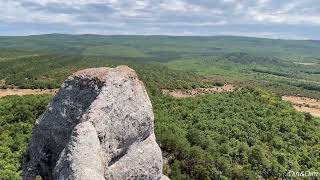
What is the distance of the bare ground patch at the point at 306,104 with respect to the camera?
9820cm

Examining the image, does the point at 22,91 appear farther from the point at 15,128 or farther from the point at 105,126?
the point at 105,126

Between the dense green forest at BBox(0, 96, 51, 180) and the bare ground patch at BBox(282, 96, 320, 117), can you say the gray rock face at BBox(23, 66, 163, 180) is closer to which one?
the dense green forest at BBox(0, 96, 51, 180)

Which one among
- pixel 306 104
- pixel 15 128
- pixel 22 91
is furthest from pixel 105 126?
pixel 306 104

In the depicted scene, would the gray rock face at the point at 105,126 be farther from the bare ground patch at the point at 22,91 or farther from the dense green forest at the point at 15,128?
the bare ground patch at the point at 22,91

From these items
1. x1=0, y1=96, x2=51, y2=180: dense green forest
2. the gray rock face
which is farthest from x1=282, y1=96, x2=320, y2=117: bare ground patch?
the gray rock face

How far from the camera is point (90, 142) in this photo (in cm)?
1398

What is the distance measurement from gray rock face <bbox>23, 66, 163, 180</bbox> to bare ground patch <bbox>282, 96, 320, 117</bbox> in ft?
269

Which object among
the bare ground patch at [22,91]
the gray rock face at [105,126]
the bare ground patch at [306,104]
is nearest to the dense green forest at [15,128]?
the bare ground patch at [22,91]

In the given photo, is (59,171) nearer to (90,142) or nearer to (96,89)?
(90,142)

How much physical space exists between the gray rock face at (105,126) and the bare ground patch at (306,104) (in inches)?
3229

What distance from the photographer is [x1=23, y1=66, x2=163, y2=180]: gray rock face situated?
49.6ft

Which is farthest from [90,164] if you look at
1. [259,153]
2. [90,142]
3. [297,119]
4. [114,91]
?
[297,119]

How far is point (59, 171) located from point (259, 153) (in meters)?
45.9

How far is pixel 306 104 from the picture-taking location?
356 ft
